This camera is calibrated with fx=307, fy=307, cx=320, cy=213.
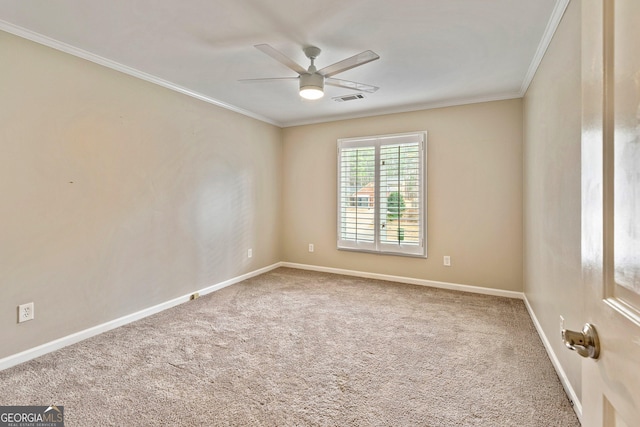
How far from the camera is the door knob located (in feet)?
2.17

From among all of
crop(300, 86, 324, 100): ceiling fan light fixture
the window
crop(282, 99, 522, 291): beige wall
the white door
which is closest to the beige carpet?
crop(282, 99, 522, 291): beige wall

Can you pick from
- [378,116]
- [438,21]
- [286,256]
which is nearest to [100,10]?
[438,21]

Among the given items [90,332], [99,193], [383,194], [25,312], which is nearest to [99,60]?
[99,193]

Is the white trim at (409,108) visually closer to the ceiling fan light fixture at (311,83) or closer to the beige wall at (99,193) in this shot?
the beige wall at (99,193)

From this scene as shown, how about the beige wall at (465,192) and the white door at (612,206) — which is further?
the beige wall at (465,192)

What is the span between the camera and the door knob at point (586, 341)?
66 centimetres

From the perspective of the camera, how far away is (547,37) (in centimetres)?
224

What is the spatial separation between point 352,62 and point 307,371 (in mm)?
2190

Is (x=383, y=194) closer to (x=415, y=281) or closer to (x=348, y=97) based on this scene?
(x=415, y=281)

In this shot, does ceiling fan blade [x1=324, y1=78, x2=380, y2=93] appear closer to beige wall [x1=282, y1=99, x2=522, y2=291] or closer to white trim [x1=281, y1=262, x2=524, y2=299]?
beige wall [x1=282, y1=99, x2=522, y2=291]

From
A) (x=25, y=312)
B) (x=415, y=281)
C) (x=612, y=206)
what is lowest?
(x=415, y=281)

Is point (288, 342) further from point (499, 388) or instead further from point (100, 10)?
point (100, 10)

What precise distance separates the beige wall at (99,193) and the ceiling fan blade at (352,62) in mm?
1876

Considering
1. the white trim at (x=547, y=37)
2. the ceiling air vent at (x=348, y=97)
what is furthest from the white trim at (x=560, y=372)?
the ceiling air vent at (x=348, y=97)
